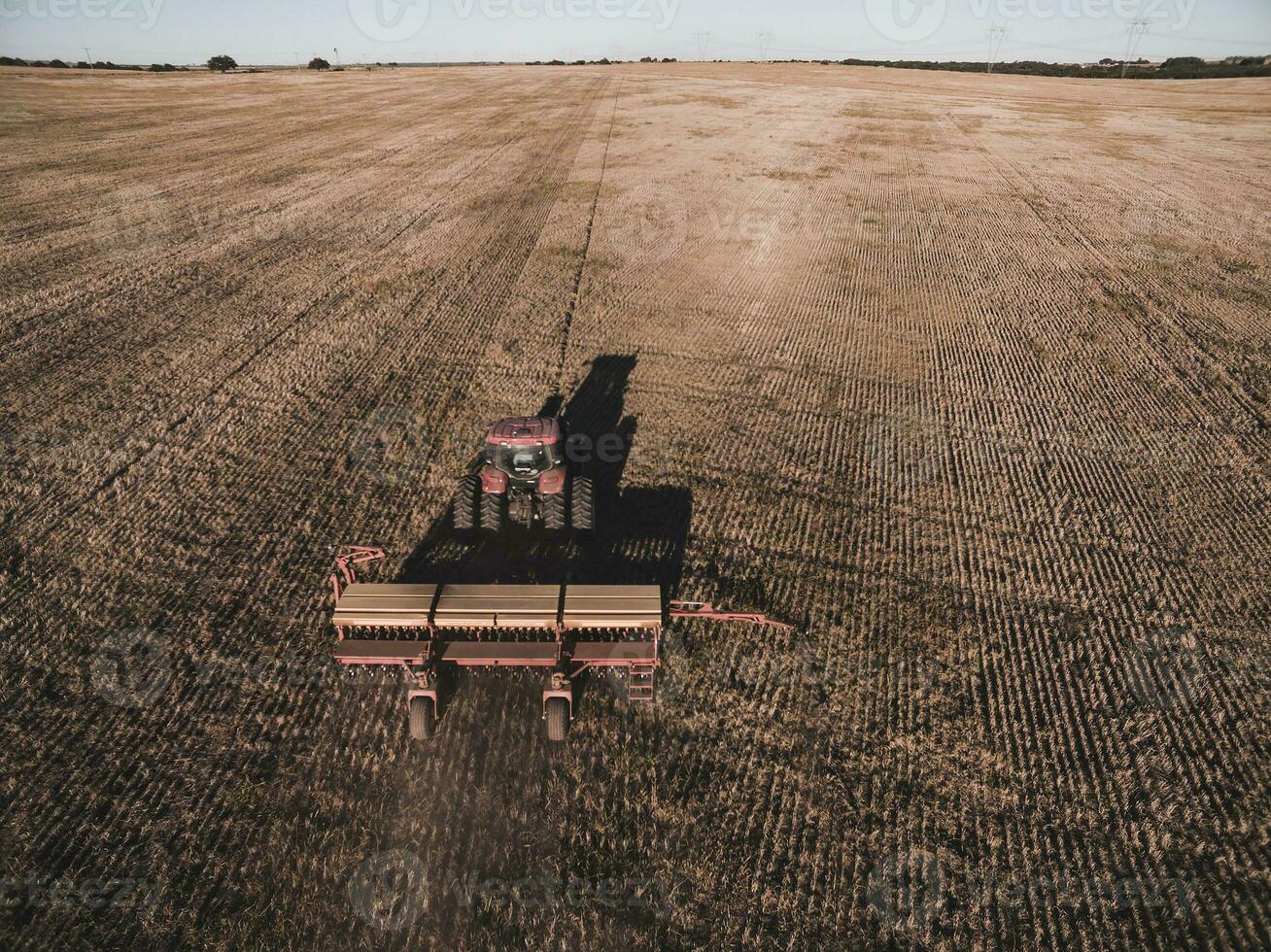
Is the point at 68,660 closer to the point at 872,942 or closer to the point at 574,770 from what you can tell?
the point at 574,770

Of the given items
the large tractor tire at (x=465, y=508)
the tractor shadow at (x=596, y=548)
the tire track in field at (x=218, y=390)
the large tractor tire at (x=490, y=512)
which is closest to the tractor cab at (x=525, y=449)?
the large tractor tire at (x=490, y=512)

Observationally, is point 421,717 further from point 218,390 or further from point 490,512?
point 218,390

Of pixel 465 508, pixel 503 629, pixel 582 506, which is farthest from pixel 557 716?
pixel 465 508

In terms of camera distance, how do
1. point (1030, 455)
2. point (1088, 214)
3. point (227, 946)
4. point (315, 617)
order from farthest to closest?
point (1088, 214), point (1030, 455), point (315, 617), point (227, 946)

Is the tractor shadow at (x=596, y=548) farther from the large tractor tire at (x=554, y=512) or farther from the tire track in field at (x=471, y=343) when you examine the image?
the tire track in field at (x=471, y=343)

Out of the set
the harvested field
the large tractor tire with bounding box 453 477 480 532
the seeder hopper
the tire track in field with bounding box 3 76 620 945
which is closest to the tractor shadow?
the harvested field

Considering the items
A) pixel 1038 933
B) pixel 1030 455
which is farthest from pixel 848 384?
pixel 1038 933
